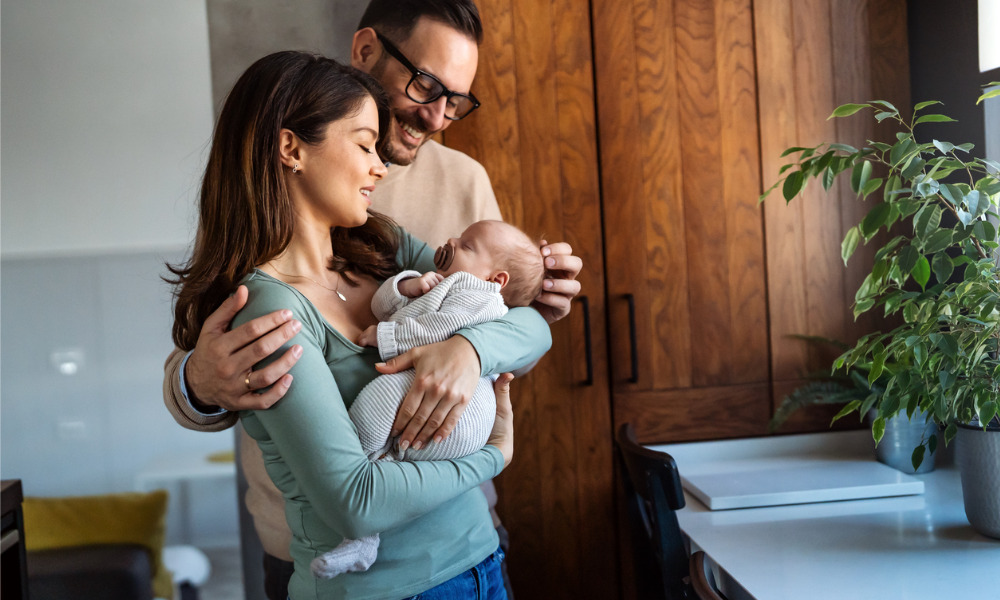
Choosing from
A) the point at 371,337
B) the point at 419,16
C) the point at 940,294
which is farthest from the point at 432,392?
the point at 940,294

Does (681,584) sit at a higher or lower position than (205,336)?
lower

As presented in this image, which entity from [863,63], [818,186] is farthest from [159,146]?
[863,63]

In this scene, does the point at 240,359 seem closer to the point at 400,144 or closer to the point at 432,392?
the point at 432,392

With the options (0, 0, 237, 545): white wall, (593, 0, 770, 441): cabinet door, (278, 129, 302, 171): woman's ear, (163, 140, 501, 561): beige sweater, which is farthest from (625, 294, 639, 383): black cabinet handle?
(278, 129, 302, 171): woman's ear

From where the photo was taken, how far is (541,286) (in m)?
1.41

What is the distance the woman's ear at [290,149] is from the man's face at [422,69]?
48 cm

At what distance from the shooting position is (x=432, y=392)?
1.00 m

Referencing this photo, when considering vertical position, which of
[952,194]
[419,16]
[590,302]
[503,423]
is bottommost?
[503,423]

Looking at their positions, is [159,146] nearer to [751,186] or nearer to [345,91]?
[345,91]

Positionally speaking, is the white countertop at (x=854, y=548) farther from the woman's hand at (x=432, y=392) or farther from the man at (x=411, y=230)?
the woman's hand at (x=432, y=392)

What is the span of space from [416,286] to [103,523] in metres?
1.56

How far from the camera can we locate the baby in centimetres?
101

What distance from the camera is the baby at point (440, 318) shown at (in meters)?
1.01

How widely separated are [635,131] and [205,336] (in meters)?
1.63
